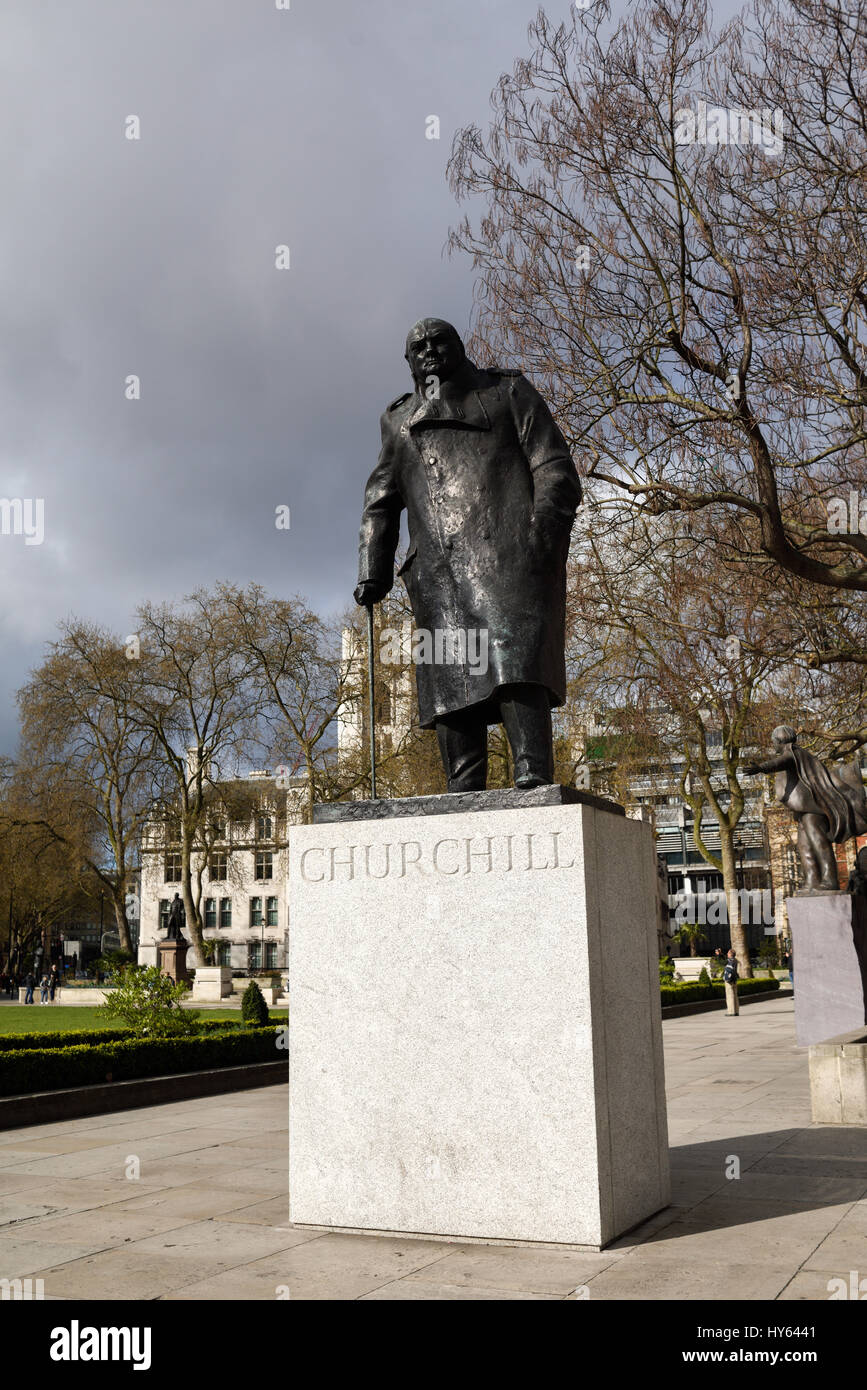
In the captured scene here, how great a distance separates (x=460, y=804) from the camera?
5.59 metres

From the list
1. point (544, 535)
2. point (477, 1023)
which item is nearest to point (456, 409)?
point (544, 535)

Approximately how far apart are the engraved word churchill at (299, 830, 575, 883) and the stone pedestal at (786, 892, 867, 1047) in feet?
34.5

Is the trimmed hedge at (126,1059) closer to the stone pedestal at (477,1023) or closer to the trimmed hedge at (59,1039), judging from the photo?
the trimmed hedge at (59,1039)

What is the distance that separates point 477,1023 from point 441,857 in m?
0.79

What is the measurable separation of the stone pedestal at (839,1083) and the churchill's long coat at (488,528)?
15.5 ft

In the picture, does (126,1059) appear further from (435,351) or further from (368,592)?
(435,351)

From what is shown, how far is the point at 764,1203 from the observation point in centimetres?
580

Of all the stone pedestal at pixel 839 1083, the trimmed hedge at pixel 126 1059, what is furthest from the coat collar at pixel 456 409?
the trimmed hedge at pixel 126 1059

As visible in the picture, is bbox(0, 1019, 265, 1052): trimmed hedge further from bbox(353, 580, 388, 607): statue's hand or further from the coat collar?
the coat collar

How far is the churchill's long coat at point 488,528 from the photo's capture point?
579cm

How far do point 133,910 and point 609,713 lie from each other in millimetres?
16606

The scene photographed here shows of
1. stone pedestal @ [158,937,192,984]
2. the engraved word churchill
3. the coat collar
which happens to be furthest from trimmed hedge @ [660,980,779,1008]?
the coat collar

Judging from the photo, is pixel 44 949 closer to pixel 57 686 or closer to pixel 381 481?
pixel 57 686

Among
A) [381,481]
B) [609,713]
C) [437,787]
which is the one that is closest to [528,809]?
[381,481]
